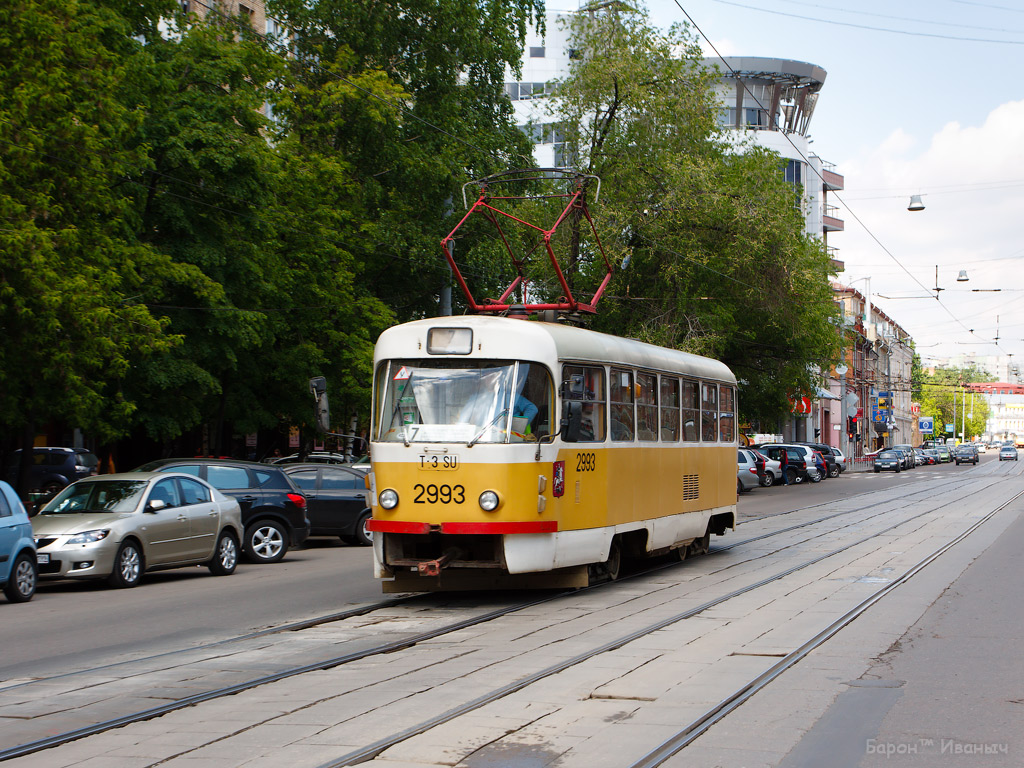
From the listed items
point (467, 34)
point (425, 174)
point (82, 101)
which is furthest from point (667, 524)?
point (467, 34)

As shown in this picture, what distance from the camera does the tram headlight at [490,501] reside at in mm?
11969

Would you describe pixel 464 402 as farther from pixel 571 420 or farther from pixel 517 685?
pixel 517 685

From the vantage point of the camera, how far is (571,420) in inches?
495

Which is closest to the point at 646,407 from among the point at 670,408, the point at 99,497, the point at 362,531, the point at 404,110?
the point at 670,408

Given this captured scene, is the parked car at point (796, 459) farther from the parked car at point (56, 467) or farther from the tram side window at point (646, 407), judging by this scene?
the tram side window at point (646, 407)

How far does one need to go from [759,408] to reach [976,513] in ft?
65.2

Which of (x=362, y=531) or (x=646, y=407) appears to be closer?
(x=646, y=407)

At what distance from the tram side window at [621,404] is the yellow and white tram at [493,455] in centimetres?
5

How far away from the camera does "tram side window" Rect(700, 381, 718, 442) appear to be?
1791cm

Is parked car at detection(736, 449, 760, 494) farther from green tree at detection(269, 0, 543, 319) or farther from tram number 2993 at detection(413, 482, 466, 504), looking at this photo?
tram number 2993 at detection(413, 482, 466, 504)

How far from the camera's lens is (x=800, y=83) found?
8062 cm

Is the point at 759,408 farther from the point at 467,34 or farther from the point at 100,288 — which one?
the point at 100,288

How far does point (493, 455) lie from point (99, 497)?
6401 millimetres

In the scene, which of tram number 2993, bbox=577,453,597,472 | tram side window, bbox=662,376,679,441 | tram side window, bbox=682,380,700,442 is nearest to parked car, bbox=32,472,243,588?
tram number 2993, bbox=577,453,597,472
